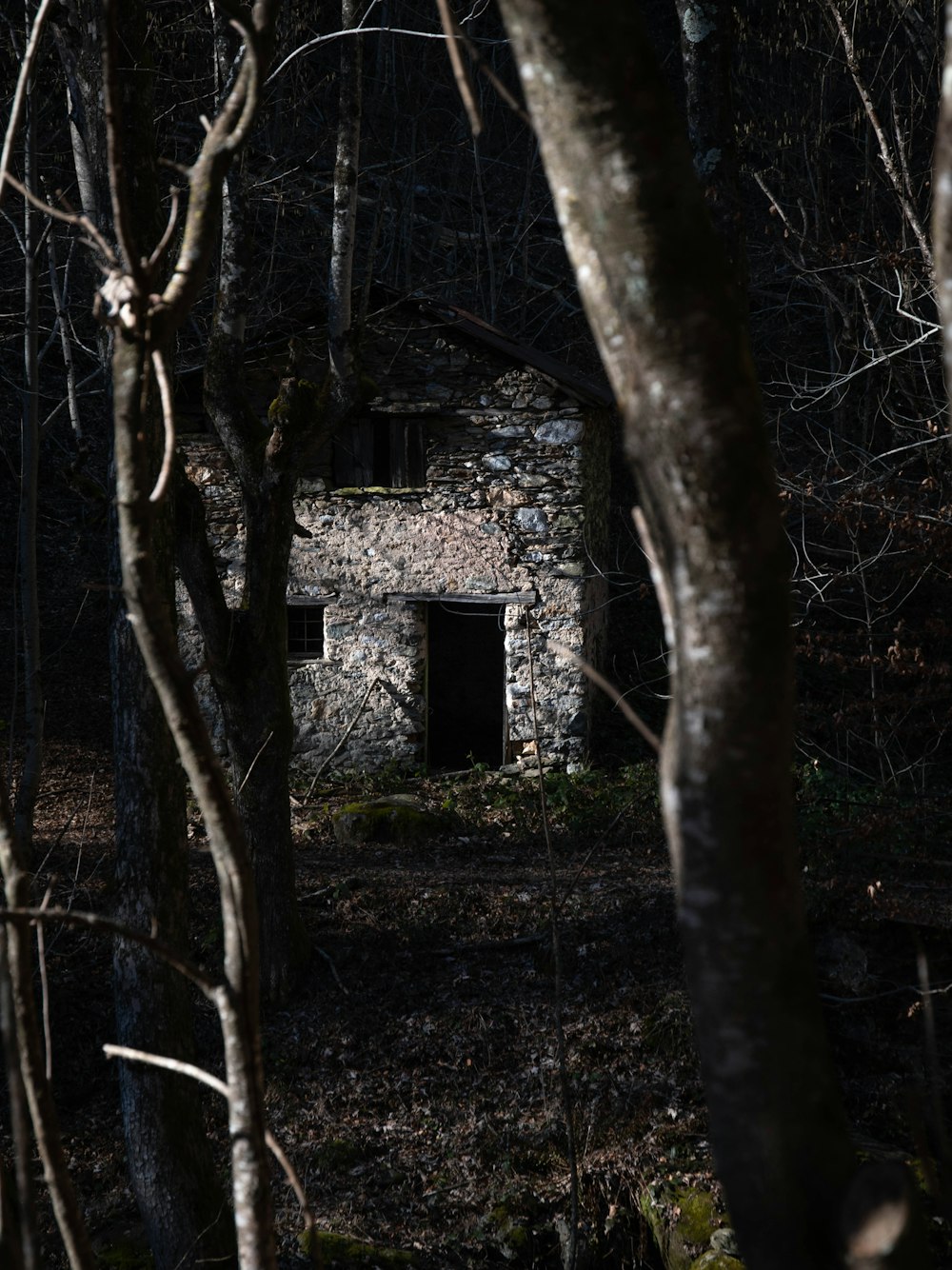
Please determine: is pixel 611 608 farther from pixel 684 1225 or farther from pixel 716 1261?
pixel 716 1261

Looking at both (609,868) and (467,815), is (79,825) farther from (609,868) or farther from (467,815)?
(609,868)

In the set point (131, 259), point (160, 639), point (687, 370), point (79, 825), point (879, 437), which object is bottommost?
point (79, 825)

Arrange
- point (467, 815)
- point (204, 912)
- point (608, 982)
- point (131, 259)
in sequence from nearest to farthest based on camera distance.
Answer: point (131, 259), point (608, 982), point (204, 912), point (467, 815)

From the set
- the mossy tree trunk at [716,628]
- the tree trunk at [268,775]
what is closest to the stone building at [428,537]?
the tree trunk at [268,775]

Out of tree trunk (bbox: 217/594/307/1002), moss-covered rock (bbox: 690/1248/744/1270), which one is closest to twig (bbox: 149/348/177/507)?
moss-covered rock (bbox: 690/1248/744/1270)

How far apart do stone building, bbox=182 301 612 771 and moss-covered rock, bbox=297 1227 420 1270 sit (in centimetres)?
634

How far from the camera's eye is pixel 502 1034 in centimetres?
603

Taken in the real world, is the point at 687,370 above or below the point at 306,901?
above

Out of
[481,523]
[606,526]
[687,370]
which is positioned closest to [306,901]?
[481,523]

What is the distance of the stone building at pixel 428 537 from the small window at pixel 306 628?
0.17 meters

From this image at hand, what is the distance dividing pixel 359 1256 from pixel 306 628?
7296 mm

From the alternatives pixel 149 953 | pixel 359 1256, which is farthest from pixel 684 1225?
pixel 149 953

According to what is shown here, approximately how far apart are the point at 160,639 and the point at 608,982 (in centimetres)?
550

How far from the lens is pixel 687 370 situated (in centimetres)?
120
